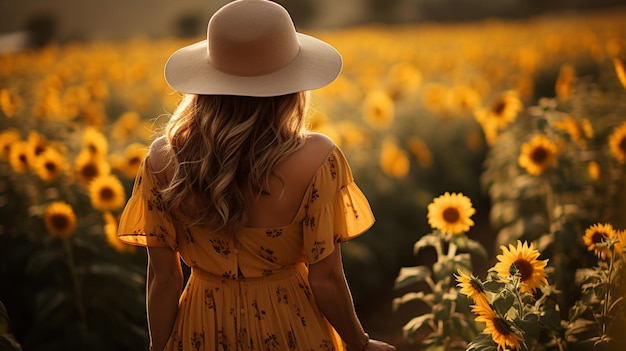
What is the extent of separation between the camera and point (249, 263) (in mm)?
1797

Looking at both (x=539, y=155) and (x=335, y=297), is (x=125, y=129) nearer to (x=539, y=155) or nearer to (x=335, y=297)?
(x=539, y=155)

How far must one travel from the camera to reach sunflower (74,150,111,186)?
349cm

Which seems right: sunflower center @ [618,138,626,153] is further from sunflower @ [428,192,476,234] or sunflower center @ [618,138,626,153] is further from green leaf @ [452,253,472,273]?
green leaf @ [452,253,472,273]

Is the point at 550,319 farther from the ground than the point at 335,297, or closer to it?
closer to it

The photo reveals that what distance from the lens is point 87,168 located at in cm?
351

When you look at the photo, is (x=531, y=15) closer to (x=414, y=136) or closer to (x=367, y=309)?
(x=414, y=136)

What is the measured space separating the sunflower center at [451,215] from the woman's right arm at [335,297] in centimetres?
86

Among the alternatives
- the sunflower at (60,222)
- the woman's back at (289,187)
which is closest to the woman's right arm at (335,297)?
the woman's back at (289,187)

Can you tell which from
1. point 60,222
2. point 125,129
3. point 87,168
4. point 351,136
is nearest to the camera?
point 60,222

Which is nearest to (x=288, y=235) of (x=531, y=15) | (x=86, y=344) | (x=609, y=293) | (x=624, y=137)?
(x=609, y=293)

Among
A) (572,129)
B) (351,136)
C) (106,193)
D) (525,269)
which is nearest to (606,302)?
(525,269)

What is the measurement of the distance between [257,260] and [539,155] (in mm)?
2174

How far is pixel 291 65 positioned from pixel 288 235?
0.49 m

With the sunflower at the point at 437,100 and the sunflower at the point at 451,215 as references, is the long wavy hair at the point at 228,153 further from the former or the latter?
the sunflower at the point at 437,100
